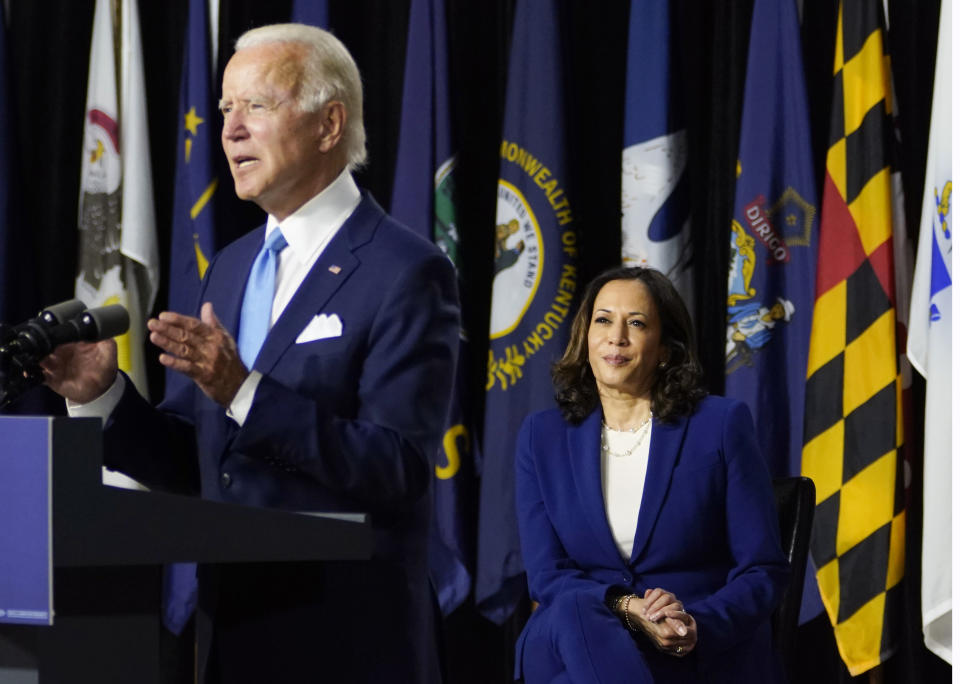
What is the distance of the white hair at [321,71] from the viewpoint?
184 cm

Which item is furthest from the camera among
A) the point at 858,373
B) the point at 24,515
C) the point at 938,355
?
the point at 858,373

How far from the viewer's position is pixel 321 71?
1860 mm

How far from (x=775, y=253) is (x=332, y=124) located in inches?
86.4

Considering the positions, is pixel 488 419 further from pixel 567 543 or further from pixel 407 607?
pixel 407 607

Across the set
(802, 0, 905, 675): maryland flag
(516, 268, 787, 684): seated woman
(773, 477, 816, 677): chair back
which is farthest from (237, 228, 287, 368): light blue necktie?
(802, 0, 905, 675): maryland flag

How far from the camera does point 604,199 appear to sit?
4.11 m

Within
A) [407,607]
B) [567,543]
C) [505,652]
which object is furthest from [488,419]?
[407,607]

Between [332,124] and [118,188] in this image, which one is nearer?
[332,124]

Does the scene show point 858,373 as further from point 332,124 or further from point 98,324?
point 98,324

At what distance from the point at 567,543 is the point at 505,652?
1.57 meters

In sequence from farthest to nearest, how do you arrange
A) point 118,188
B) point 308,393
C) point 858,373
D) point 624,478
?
point 118,188, point 858,373, point 624,478, point 308,393

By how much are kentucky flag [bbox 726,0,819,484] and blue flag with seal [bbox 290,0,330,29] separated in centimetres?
145

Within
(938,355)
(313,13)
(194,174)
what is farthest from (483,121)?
(938,355)

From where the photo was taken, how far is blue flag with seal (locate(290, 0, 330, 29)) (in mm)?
3984
